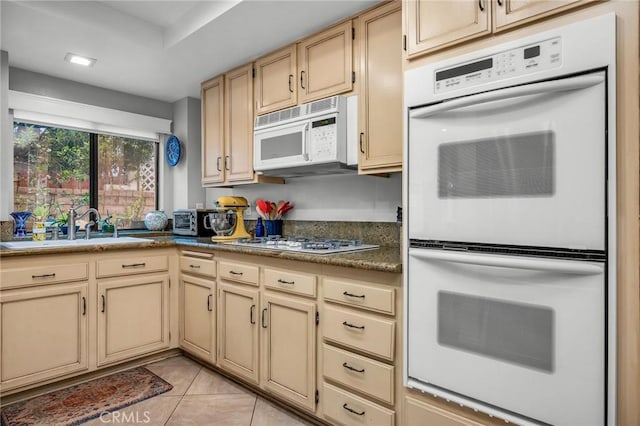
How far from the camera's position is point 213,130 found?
3.18 meters

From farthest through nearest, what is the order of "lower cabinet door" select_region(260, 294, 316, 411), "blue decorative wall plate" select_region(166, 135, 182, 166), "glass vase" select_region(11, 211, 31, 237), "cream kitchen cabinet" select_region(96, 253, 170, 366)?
"blue decorative wall plate" select_region(166, 135, 182, 166) → "glass vase" select_region(11, 211, 31, 237) → "cream kitchen cabinet" select_region(96, 253, 170, 366) → "lower cabinet door" select_region(260, 294, 316, 411)

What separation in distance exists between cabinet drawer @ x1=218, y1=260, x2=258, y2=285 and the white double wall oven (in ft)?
3.32

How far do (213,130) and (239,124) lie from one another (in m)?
0.38

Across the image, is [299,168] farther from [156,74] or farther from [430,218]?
[156,74]

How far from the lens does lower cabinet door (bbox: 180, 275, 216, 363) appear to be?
8.25 ft

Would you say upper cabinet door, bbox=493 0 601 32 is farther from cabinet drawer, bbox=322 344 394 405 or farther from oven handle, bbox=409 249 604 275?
cabinet drawer, bbox=322 344 394 405

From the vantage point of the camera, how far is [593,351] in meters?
1.09

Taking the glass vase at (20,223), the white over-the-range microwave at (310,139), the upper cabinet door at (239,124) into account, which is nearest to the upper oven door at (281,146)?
the white over-the-range microwave at (310,139)

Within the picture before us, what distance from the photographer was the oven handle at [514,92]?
3.57 ft

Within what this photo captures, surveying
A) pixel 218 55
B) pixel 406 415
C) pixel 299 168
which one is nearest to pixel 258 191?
pixel 299 168

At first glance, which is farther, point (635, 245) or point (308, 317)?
point (308, 317)

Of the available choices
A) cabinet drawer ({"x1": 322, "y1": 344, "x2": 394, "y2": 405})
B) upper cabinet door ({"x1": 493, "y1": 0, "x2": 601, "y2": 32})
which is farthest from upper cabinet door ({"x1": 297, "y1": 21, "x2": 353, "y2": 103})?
cabinet drawer ({"x1": 322, "y1": 344, "x2": 394, "y2": 405})

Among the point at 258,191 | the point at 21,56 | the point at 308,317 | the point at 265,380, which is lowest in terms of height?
the point at 265,380

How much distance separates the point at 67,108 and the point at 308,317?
2.83 meters
